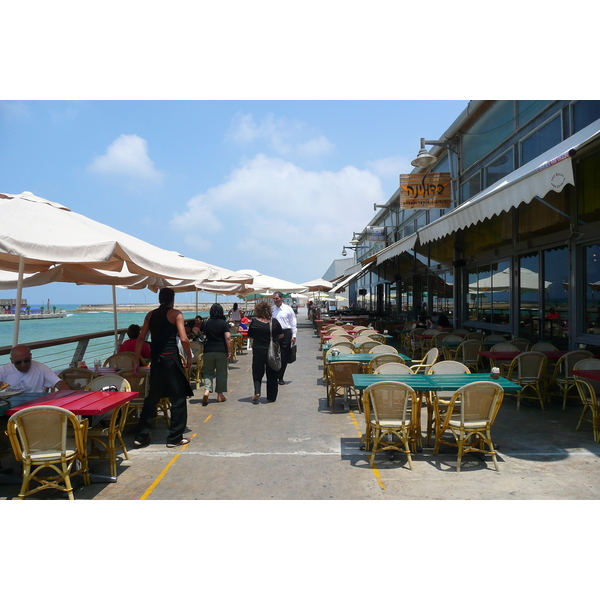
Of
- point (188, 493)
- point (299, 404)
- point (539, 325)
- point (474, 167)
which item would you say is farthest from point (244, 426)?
point (474, 167)

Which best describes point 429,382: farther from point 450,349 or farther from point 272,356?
point 450,349

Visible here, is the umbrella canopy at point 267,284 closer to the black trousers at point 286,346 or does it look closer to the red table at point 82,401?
the black trousers at point 286,346

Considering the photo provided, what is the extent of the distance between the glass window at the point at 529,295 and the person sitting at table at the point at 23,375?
952 cm

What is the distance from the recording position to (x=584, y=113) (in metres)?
8.63

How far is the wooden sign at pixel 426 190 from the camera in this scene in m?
13.5

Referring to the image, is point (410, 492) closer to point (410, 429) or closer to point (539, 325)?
point (410, 429)

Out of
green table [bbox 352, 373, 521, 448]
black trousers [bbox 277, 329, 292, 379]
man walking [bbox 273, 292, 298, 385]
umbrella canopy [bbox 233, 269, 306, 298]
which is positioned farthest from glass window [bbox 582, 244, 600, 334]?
umbrella canopy [bbox 233, 269, 306, 298]

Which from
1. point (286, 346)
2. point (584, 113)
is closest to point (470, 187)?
point (584, 113)

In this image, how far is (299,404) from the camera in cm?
759

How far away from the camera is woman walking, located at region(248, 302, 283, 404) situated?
762 cm

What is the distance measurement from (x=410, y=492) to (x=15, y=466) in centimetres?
400

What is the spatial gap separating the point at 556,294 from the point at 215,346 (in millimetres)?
7015

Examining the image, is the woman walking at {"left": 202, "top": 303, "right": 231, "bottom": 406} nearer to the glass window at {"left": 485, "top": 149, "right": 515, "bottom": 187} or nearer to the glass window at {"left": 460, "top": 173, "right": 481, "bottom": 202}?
the glass window at {"left": 485, "top": 149, "right": 515, "bottom": 187}

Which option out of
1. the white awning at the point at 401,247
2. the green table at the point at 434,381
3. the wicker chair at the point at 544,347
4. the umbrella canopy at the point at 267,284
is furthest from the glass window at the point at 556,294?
the umbrella canopy at the point at 267,284
